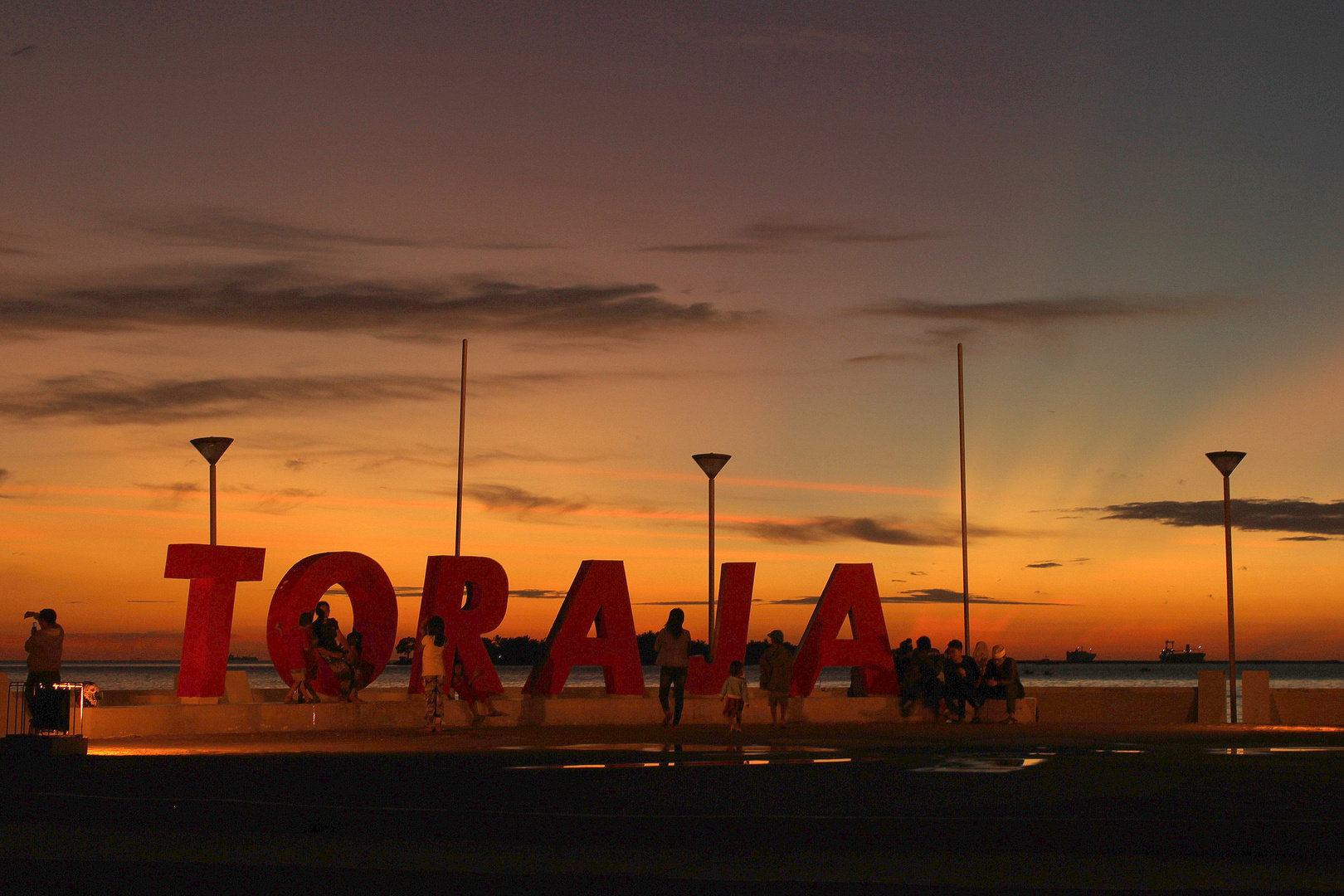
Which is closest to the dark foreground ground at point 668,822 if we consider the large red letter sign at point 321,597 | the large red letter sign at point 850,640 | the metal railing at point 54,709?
the metal railing at point 54,709

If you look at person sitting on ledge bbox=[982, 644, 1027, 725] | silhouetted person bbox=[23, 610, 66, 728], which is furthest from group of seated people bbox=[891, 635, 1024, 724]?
silhouetted person bbox=[23, 610, 66, 728]

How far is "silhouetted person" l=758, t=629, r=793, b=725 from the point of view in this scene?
80.0 feet

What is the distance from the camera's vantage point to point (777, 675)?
2448 cm

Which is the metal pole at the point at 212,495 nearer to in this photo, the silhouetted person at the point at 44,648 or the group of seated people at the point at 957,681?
the silhouetted person at the point at 44,648

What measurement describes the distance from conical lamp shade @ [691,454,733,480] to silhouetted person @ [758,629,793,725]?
4.93 m

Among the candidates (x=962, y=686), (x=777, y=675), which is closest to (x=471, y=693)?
(x=777, y=675)

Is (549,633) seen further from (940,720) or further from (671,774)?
(671,774)

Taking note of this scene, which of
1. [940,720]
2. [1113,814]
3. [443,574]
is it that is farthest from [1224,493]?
[1113,814]

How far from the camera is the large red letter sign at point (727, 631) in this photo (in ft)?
85.2

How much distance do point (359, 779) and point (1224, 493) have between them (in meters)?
20.5

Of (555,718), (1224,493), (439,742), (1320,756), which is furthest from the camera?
(1224,493)

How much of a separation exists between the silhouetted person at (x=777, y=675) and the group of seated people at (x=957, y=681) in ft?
8.74

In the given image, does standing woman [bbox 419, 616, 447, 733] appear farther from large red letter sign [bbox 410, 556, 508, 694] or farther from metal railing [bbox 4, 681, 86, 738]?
metal railing [bbox 4, 681, 86, 738]

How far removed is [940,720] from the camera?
2612 centimetres
